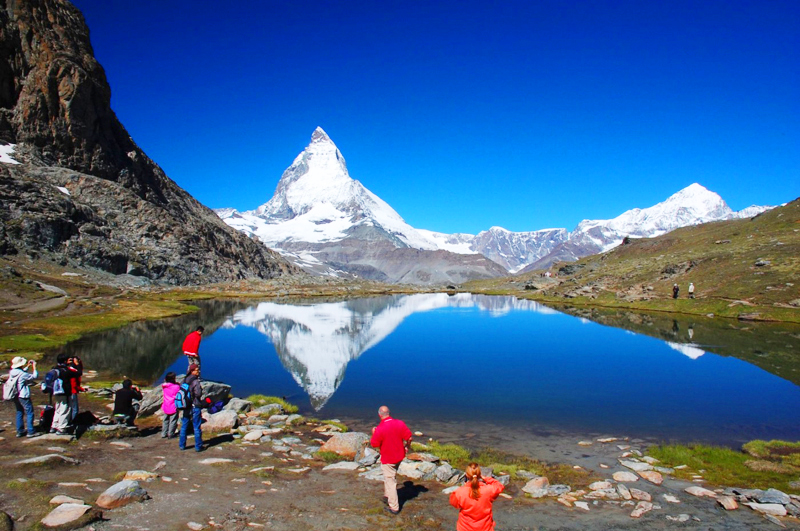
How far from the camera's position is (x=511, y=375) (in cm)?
3869

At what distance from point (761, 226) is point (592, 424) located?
118 meters

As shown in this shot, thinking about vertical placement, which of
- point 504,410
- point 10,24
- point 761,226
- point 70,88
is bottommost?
point 504,410

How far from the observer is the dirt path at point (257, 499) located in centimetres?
1145

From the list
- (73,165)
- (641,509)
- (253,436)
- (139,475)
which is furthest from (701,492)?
(73,165)

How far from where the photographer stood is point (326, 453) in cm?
1817

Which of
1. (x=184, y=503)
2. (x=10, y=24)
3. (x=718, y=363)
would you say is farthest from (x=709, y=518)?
(x=10, y=24)

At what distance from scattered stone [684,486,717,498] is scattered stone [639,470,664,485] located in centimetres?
98

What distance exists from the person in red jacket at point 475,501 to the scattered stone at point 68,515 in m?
8.05

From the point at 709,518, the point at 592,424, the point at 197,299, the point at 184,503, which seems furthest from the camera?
the point at 197,299

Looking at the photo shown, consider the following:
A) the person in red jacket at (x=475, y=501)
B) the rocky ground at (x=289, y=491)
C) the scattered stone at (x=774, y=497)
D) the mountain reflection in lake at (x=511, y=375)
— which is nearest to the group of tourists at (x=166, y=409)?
the rocky ground at (x=289, y=491)

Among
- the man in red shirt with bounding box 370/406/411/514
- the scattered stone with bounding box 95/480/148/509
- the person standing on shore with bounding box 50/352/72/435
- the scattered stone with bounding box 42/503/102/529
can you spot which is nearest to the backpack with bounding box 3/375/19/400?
the person standing on shore with bounding box 50/352/72/435

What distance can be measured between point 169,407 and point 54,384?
3.99m

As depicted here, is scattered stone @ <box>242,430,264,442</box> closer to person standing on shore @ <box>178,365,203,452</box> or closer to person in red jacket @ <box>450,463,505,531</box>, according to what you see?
person standing on shore @ <box>178,365,203,452</box>

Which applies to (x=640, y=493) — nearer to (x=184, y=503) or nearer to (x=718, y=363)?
(x=184, y=503)
